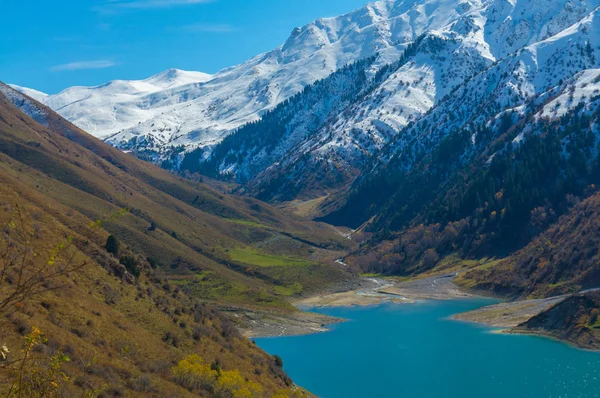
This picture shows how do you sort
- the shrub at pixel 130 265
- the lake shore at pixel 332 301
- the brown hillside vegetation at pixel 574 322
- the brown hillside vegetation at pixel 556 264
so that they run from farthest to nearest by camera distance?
1. the brown hillside vegetation at pixel 556 264
2. the lake shore at pixel 332 301
3. the brown hillside vegetation at pixel 574 322
4. the shrub at pixel 130 265

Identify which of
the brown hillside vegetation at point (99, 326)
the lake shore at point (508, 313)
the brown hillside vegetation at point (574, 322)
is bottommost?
the lake shore at point (508, 313)

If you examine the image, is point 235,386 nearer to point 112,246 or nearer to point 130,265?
point 130,265

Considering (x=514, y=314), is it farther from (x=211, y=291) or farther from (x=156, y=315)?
(x=156, y=315)

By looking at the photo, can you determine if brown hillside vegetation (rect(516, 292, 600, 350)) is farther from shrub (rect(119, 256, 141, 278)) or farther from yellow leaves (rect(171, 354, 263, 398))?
shrub (rect(119, 256, 141, 278))

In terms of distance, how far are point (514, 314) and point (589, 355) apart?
3525cm

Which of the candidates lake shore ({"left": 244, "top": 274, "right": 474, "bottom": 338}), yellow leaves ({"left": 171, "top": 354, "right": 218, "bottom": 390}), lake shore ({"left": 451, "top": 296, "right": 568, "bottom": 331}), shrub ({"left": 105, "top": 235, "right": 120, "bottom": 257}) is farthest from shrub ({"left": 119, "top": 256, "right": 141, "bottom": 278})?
lake shore ({"left": 451, "top": 296, "right": 568, "bottom": 331})

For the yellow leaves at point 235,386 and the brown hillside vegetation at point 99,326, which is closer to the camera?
the brown hillside vegetation at point 99,326

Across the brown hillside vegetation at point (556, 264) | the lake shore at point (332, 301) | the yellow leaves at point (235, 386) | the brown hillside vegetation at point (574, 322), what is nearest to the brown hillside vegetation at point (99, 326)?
the yellow leaves at point (235, 386)

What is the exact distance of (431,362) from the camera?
10462cm

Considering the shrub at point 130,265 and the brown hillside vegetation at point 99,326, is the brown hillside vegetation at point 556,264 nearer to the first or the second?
the brown hillside vegetation at point 99,326

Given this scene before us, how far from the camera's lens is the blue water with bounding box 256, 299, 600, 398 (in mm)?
86875

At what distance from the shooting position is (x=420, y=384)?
3607 inches

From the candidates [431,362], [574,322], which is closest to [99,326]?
[431,362]

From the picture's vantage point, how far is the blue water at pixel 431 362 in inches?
3420
